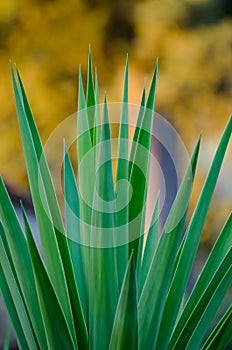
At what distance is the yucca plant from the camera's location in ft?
1.90

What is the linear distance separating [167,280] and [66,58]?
980 mm

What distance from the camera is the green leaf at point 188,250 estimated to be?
2.15 feet

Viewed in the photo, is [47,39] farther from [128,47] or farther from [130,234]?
[130,234]

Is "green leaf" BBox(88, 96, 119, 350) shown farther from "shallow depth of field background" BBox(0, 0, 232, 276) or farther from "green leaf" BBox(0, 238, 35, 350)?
"shallow depth of field background" BBox(0, 0, 232, 276)

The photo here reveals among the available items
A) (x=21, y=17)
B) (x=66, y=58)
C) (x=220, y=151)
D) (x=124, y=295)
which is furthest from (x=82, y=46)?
(x=124, y=295)

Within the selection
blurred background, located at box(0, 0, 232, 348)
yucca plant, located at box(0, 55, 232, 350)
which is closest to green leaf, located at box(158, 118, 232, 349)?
yucca plant, located at box(0, 55, 232, 350)

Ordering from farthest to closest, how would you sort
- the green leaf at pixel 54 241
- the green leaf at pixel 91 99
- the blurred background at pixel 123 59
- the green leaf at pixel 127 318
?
the blurred background at pixel 123 59 → the green leaf at pixel 91 99 → the green leaf at pixel 54 241 → the green leaf at pixel 127 318

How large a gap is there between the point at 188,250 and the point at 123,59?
0.91m

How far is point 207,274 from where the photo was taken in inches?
26.8

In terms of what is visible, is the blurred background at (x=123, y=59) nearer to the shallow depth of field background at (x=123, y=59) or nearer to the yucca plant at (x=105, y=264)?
the shallow depth of field background at (x=123, y=59)

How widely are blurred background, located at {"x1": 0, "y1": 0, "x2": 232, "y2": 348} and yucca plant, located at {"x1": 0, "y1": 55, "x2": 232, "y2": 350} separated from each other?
764 mm

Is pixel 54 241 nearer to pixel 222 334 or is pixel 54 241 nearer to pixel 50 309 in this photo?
pixel 50 309

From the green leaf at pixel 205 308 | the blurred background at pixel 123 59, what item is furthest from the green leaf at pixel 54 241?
the blurred background at pixel 123 59

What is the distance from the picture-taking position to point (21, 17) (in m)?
1.48
